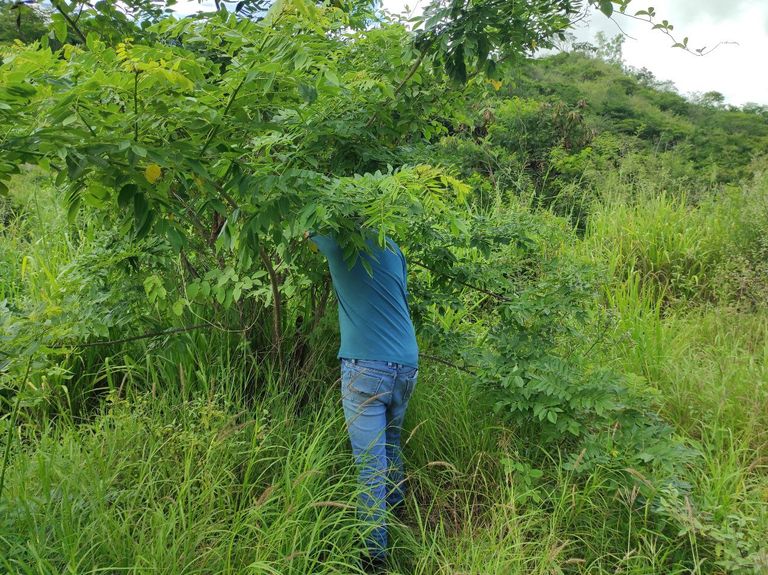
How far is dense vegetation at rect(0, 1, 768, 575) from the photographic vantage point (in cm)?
179

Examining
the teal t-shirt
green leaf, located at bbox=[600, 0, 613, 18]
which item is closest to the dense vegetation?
green leaf, located at bbox=[600, 0, 613, 18]

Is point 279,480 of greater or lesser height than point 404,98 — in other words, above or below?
below

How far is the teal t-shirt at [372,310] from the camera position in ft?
7.81

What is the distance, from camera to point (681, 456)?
223 centimetres

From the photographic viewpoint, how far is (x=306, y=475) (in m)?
2.17

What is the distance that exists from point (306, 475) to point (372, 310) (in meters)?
0.71

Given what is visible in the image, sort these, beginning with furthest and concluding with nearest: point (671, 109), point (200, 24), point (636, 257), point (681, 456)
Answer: point (671, 109) < point (636, 257) < point (681, 456) < point (200, 24)

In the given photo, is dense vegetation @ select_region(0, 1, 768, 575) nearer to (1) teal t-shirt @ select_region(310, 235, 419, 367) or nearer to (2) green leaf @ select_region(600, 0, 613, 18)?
(2) green leaf @ select_region(600, 0, 613, 18)

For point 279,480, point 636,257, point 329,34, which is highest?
point 329,34

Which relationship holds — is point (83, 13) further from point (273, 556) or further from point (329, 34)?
point (273, 556)

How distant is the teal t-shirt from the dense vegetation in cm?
25

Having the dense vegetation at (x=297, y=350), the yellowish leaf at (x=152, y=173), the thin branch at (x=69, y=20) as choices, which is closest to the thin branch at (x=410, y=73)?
the dense vegetation at (x=297, y=350)

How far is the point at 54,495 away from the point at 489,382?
1.83 metres

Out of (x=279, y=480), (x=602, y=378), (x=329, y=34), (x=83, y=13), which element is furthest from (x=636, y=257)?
(x=83, y=13)
